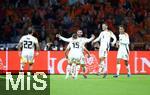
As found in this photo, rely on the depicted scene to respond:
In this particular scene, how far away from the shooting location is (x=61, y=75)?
24172 mm

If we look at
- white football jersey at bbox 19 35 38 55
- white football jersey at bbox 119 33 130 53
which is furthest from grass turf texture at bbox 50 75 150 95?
white football jersey at bbox 119 33 130 53

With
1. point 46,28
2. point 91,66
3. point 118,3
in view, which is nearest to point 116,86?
point 91,66

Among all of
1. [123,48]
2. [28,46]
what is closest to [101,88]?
[28,46]

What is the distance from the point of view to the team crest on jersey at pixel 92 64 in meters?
25.2

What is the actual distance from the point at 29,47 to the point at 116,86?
5331 millimetres

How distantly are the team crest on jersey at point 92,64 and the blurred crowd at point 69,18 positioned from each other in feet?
2.66

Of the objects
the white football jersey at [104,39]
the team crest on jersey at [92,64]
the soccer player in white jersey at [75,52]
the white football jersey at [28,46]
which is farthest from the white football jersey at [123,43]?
the white football jersey at [28,46]

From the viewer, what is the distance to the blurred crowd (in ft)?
87.4

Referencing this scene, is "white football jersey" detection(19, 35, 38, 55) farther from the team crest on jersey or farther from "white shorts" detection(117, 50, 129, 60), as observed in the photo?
"white shorts" detection(117, 50, 129, 60)

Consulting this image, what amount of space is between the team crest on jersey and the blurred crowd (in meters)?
0.81

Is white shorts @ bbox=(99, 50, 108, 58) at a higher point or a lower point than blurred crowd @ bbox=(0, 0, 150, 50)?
lower

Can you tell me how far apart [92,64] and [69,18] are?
3.42 metres

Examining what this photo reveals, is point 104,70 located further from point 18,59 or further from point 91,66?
point 18,59

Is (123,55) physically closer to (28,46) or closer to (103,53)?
(103,53)
